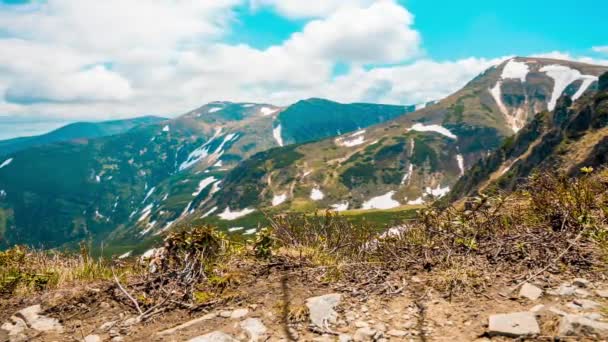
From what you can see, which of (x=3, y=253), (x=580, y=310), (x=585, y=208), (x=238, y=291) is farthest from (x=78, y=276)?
(x=585, y=208)

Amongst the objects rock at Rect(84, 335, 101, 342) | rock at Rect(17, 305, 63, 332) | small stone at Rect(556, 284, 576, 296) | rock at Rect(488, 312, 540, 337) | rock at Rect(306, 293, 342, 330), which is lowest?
rock at Rect(84, 335, 101, 342)

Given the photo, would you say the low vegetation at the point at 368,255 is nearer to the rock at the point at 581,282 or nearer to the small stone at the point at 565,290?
the rock at the point at 581,282

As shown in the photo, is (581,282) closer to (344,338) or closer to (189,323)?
(344,338)

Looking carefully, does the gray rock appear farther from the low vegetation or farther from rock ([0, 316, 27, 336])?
rock ([0, 316, 27, 336])

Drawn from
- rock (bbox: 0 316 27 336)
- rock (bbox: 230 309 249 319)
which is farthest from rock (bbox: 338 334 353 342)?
rock (bbox: 0 316 27 336)

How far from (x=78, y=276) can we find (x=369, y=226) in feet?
21.9

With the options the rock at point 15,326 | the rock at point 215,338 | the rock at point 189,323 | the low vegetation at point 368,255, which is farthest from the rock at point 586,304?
the rock at point 15,326

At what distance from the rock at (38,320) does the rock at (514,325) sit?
274 inches

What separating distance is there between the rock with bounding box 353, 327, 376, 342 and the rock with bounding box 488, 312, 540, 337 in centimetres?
159

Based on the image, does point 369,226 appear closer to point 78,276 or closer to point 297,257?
point 297,257

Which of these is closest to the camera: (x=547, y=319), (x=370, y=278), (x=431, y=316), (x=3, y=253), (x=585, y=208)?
(x=547, y=319)

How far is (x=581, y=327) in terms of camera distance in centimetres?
518

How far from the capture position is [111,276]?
8.91 metres

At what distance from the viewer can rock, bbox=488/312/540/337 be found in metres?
5.43
